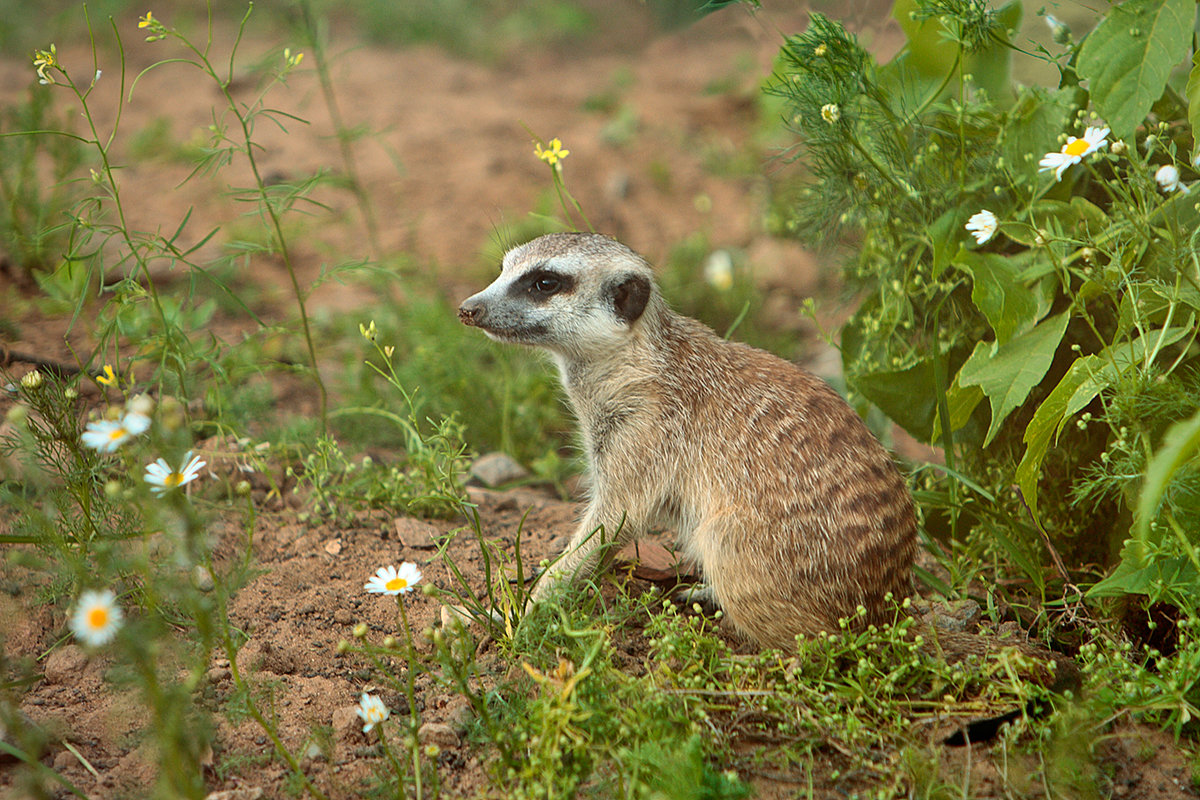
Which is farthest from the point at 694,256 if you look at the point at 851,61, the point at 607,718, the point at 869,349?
the point at 607,718

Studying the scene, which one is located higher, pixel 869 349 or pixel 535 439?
pixel 869 349

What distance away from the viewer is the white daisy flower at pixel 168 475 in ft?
5.92

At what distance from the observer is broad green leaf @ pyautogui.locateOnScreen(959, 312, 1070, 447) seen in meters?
2.68

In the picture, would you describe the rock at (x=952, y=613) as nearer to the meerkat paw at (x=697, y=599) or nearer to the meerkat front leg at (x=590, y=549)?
the meerkat paw at (x=697, y=599)

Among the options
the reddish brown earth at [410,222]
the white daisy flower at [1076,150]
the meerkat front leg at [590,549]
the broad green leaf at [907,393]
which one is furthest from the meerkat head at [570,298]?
the white daisy flower at [1076,150]

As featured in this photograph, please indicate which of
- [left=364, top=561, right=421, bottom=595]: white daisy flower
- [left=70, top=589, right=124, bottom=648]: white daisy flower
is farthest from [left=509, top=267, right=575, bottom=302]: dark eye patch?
[left=70, top=589, right=124, bottom=648]: white daisy flower

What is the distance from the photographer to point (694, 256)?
18.4ft

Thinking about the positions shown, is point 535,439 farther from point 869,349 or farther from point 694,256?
point 694,256

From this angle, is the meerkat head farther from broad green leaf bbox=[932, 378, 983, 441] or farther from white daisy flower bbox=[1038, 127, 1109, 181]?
white daisy flower bbox=[1038, 127, 1109, 181]

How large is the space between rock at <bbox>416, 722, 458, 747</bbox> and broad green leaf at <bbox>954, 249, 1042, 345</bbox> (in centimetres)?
186

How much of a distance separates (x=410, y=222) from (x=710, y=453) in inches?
131

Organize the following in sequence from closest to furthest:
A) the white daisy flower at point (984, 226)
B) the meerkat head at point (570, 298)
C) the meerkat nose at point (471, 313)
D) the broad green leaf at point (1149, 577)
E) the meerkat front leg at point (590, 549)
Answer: the broad green leaf at point (1149, 577)
the white daisy flower at point (984, 226)
the meerkat front leg at point (590, 549)
the meerkat nose at point (471, 313)
the meerkat head at point (570, 298)

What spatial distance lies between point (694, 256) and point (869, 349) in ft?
7.52

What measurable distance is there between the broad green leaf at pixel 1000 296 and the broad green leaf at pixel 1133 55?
50 cm
